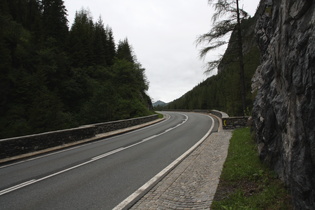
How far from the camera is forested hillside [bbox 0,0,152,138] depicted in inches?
888

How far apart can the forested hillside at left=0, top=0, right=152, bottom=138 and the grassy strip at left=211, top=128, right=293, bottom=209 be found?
20186 mm

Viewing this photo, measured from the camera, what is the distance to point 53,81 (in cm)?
3116

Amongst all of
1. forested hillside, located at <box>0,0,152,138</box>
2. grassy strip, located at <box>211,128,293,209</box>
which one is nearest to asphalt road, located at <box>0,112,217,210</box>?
grassy strip, located at <box>211,128,293,209</box>

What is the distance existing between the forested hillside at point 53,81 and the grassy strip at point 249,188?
20.2 meters

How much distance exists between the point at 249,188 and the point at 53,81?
106 feet

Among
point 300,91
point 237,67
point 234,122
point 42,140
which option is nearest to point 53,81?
point 42,140

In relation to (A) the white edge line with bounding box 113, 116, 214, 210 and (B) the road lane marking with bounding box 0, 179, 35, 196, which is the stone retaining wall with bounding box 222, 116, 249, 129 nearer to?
(A) the white edge line with bounding box 113, 116, 214, 210

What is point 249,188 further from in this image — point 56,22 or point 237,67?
point 56,22

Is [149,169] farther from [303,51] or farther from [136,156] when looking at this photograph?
[303,51]

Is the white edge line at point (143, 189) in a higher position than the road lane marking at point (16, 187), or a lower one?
higher

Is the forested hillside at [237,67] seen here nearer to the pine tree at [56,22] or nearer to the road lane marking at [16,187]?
the road lane marking at [16,187]

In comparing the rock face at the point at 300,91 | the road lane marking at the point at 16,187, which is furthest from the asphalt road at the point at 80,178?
the rock face at the point at 300,91

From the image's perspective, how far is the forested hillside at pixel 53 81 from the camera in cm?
2256

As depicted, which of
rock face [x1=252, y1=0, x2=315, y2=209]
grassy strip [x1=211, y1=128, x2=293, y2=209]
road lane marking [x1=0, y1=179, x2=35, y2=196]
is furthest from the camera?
road lane marking [x1=0, y1=179, x2=35, y2=196]
